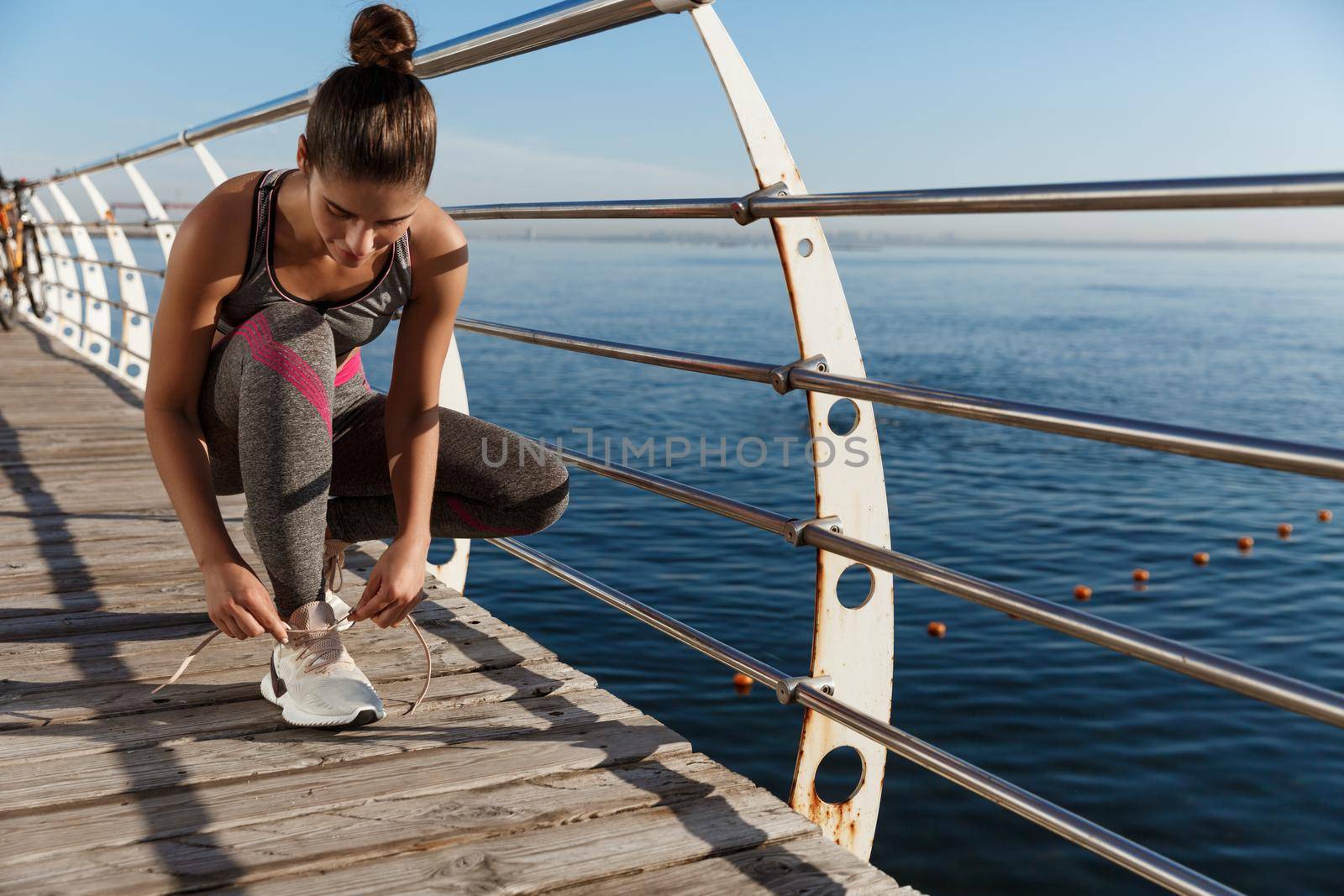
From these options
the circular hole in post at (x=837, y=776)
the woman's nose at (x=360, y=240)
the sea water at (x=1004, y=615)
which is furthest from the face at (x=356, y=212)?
the circular hole in post at (x=837, y=776)

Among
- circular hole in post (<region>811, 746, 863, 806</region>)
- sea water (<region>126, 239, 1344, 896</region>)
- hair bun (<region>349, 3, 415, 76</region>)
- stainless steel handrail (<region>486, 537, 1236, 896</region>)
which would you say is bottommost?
circular hole in post (<region>811, 746, 863, 806</region>)

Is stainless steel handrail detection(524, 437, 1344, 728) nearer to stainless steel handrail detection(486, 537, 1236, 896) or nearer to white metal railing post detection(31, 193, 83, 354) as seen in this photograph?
stainless steel handrail detection(486, 537, 1236, 896)

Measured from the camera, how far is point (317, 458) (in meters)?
1.38

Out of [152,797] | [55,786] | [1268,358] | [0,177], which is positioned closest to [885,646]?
[152,797]

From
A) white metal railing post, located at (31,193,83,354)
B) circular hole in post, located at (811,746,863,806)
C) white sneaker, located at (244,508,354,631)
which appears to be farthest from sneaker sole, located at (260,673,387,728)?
white metal railing post, located at (31,193,83,354)

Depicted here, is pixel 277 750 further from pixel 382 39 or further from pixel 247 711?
pixel 382 39

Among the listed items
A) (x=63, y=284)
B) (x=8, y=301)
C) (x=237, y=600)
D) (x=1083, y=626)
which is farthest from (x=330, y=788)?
(x=8, y=301)

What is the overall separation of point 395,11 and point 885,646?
104 cm

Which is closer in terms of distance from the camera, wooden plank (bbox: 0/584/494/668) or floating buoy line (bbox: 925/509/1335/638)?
wooden plank (bbox: 0/584/494/668)

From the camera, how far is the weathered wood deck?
1119mm

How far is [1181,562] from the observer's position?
870 centimetres

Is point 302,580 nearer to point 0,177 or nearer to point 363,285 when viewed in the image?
point 363,285

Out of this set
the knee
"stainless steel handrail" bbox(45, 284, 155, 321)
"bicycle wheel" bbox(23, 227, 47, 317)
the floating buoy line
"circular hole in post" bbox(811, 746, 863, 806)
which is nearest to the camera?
the knee

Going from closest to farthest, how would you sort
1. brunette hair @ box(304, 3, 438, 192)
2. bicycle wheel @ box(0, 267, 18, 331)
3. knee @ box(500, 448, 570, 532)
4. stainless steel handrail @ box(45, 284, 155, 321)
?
brunette hair @ box(304, 3, 438, 192) → knee @ box(500, 448, 570, 532) → stainless steel handrail @ box(45, 284, 155, 321) → bicycle wheel @ box(0, 267, 18, 331)
